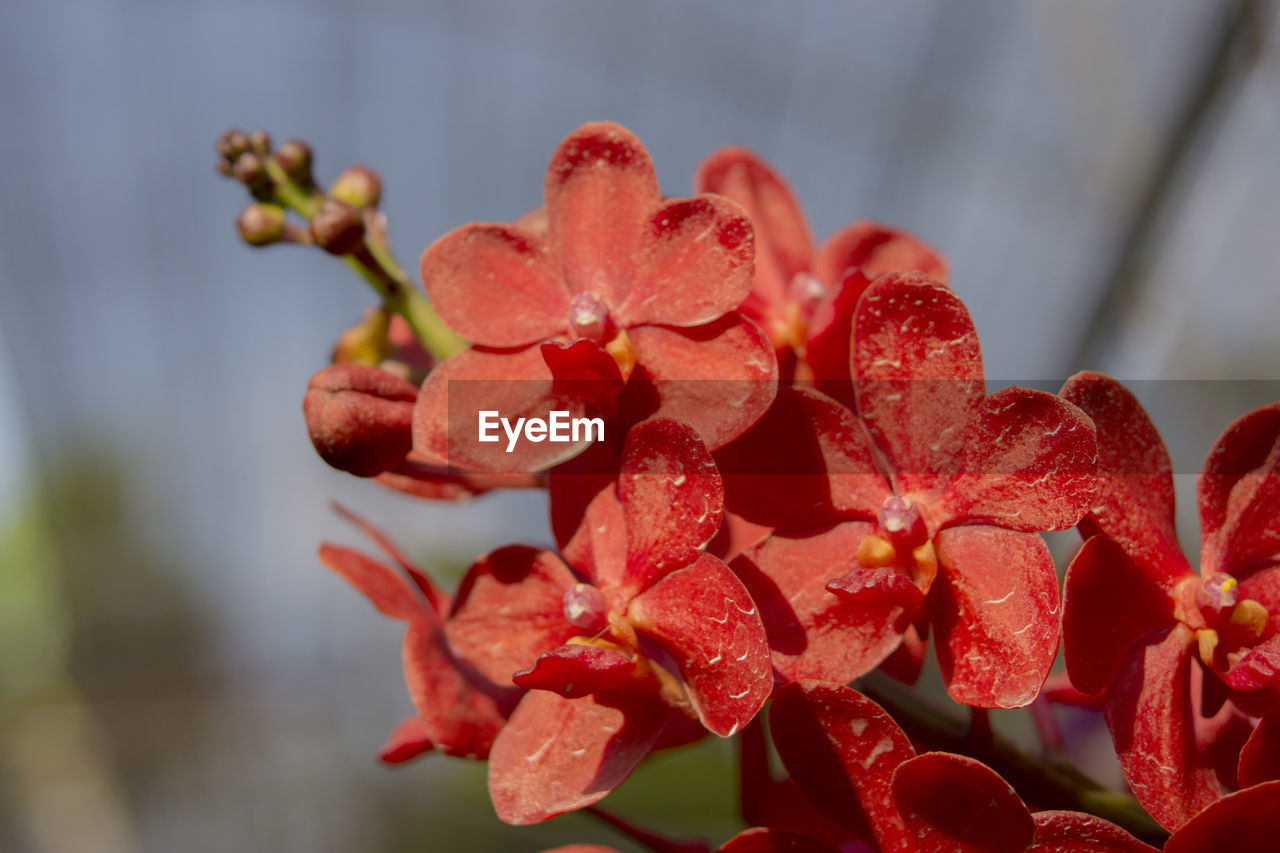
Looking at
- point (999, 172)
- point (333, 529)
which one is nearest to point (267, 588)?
point (333, 529)

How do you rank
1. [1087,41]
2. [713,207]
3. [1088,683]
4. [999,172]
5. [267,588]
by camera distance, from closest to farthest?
[1088,683] < [713,207] < [1087,41] < [999,172] < [267,588]

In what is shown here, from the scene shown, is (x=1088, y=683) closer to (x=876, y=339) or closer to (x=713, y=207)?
(x=876, y=339)

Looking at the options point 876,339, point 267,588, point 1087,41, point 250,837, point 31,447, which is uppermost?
point 1087,41

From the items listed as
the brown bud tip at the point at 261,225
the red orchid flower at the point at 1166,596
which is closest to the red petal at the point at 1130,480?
the red orchid flower at the point at 1166,596

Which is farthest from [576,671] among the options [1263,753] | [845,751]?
[1263,753]

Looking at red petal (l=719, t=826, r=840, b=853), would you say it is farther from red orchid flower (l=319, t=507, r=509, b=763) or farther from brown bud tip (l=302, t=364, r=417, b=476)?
brown bud tip (l=302, t=364, r=417, b=476)

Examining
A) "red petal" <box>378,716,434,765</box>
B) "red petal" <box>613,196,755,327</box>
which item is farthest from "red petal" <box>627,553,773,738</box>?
"red petal" <box>378,716,434,765</box>

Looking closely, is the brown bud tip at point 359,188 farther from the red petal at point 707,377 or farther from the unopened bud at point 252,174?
the red petal at point 707,377

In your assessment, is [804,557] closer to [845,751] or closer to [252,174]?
[845,751]
